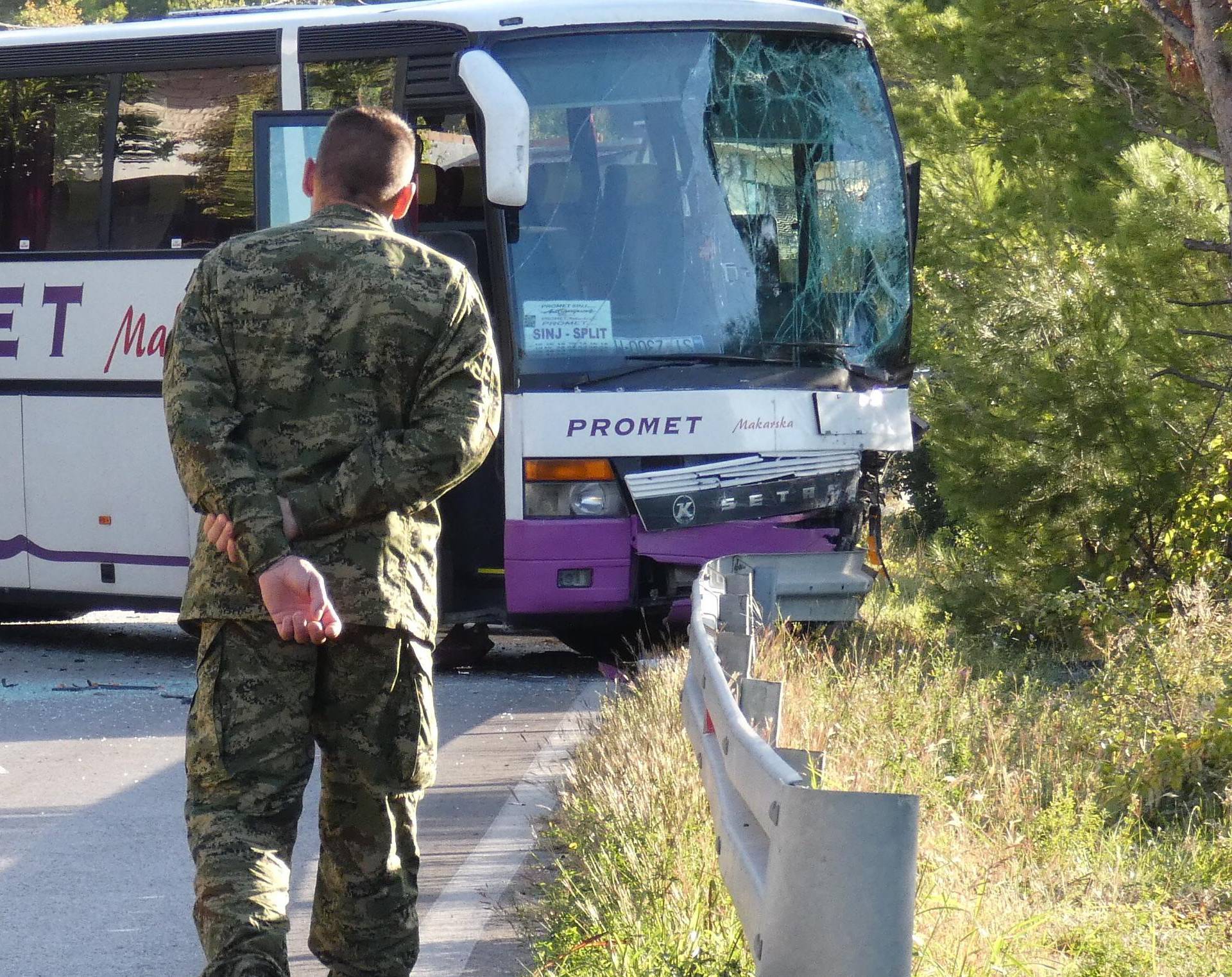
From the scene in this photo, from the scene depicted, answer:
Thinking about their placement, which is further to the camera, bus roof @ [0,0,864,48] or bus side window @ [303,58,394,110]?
bus side window @ [303,58,394,110]

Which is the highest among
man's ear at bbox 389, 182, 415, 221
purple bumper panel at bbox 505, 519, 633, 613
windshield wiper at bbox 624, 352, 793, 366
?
man's ear at bbox 389, 182, 415, 221

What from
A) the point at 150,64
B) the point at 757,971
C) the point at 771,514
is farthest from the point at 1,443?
the point at 757,971

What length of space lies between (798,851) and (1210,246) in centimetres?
647

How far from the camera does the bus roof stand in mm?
9484

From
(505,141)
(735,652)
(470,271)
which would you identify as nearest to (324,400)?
(735,652)

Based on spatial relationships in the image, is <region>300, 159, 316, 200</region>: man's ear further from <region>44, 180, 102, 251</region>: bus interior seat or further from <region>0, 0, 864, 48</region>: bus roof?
<region>44, 180, 102, 251</region>: bus interior seat

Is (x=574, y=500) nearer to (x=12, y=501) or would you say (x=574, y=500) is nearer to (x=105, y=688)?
(x=105, y=688)

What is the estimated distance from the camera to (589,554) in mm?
9312

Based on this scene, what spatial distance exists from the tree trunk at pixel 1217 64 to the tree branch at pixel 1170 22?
464mm

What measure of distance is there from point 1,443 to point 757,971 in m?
8.68

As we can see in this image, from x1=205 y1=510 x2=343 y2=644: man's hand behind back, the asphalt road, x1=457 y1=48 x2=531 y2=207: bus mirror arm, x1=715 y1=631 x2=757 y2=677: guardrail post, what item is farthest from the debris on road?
x1=205 y1=510 x2=343 y2=644: man's hand behind back

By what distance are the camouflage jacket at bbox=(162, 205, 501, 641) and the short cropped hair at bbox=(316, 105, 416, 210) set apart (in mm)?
126

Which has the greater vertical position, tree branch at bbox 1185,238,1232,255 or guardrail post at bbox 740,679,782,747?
tree branch at bbox 1185,238,1232,255

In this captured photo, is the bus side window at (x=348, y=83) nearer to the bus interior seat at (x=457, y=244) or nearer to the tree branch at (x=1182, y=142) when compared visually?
the bus interior seat at (x=457, y=244)
